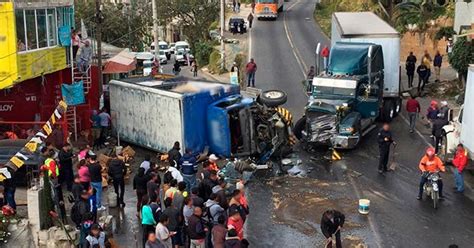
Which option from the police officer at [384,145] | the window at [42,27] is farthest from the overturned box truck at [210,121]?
the window at [42,27]

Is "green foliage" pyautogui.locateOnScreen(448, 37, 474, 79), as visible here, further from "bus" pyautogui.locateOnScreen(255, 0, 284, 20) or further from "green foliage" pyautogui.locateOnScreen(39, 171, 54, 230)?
"bus" pyautogui.locateOnScreen(255, 0, 284, 20)

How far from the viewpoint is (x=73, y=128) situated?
23.6 metres

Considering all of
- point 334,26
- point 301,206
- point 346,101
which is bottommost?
point 301,206

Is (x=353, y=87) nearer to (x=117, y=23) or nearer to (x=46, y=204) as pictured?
(x=46, y=204)

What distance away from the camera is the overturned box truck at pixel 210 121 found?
20828 mm

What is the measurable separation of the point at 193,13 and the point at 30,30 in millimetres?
35858

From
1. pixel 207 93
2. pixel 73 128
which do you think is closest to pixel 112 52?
pixel 73 128

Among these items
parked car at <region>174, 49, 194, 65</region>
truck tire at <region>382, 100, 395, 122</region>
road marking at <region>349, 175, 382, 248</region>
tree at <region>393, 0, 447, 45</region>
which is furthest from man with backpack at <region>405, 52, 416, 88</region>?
parked car at <region>174, 49, 194, 65</region>

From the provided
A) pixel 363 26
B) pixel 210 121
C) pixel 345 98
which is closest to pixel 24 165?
pixel 210 121

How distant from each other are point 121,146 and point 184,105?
12.6 ft

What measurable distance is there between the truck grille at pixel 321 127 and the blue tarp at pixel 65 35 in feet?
32.3

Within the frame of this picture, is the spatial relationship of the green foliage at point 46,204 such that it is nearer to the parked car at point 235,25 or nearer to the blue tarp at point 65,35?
the blue tarp at point 65,35

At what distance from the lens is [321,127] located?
21719mm

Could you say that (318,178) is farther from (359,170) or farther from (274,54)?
(274,54)
